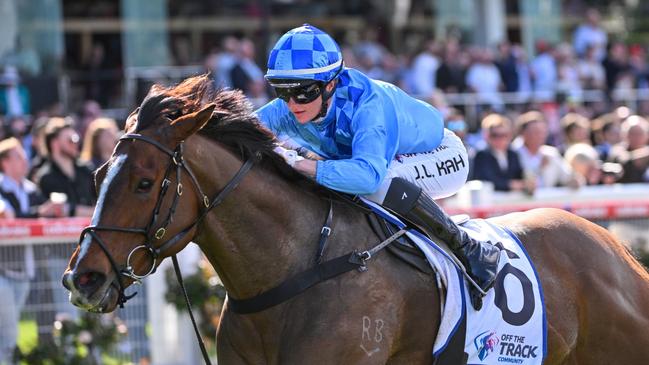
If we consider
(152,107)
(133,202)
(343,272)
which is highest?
(152,107)

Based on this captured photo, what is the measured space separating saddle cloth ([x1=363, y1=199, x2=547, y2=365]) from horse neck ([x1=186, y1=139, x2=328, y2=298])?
414 millimetres

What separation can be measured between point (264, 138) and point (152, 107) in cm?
55

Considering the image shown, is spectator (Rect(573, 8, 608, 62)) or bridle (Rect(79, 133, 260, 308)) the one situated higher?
bridle (Rect(79, 133, 260, 308))

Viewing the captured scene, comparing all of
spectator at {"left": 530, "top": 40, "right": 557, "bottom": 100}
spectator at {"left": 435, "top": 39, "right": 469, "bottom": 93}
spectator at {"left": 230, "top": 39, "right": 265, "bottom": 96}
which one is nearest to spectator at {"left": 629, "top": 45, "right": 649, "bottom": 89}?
spectator at {"left": 530, "top": 40, "right": 557, "bottom": 100}

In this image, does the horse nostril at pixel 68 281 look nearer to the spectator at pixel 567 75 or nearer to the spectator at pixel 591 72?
the spectator at pixel 567 75

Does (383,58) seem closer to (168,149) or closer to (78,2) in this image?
(78,2)

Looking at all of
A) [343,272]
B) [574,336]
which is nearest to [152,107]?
[343,272]

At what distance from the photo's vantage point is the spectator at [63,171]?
893 centimetres

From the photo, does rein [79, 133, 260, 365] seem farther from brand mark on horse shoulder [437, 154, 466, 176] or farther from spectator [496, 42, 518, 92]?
spectator [496, 42, 518, 92]

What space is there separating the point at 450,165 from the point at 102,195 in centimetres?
181

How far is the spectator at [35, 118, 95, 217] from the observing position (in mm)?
8930

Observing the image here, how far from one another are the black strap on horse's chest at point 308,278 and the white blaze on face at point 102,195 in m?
0.77

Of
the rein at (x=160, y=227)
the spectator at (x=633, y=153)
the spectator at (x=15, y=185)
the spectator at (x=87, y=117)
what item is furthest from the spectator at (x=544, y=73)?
the rein at (x=160, y=227)

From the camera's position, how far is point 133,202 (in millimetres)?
4312
